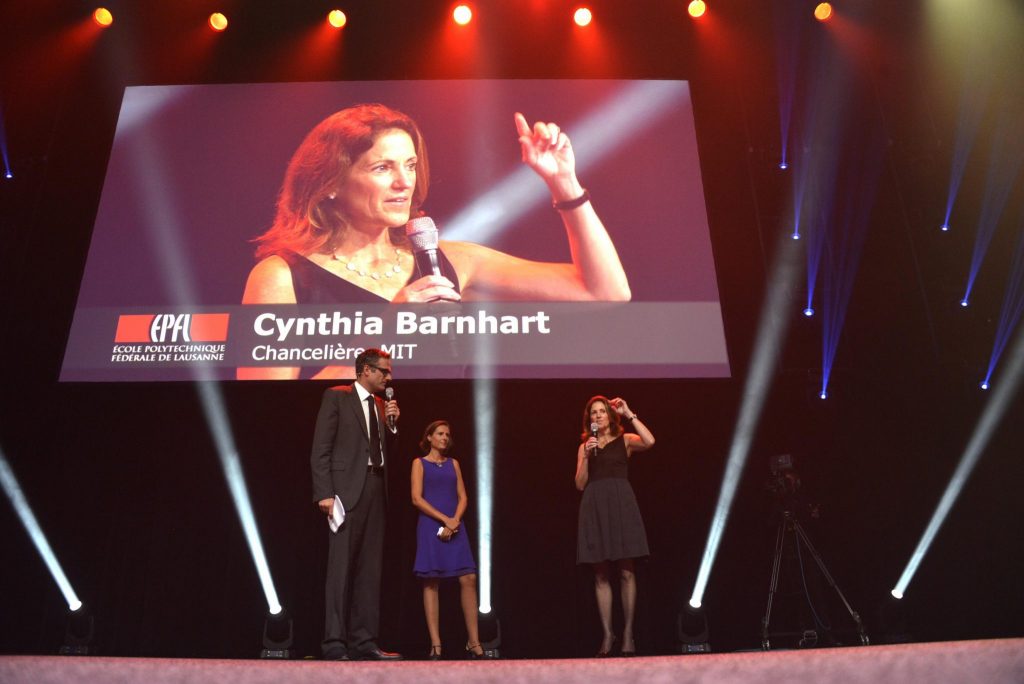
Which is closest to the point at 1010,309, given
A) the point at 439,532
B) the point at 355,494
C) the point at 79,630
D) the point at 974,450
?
the point at 974,450

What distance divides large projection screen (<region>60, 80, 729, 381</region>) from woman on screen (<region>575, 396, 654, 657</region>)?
47 centimetres

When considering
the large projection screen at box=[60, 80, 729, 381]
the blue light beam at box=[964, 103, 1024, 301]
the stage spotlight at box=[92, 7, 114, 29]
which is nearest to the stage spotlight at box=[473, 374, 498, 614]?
the large projection screen at box=[60, 80, 729, 381]

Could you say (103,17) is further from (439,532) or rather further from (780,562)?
(780,562)

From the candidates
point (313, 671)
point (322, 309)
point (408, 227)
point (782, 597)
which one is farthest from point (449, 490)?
point (313, 671)

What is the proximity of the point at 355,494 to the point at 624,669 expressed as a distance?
2.75 m

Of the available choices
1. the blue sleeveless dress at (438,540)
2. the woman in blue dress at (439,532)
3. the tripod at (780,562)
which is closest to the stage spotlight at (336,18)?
the woman in blue dress at (439,532)

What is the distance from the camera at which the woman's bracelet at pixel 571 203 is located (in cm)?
496

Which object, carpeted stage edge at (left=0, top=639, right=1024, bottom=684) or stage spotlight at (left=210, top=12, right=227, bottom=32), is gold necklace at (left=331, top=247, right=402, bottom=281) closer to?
stage spotlight at (left=210, top=12, right=227, bottom=32)

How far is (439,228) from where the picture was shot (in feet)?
16.0

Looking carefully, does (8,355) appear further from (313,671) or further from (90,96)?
(313,671)

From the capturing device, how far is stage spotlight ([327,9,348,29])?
5.74 metres

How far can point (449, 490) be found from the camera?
4109 mm

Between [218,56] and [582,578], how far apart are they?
4147 mm

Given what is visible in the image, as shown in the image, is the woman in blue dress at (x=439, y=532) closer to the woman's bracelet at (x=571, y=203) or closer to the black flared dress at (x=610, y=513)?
the black flared dress at (x=610, y=513)
